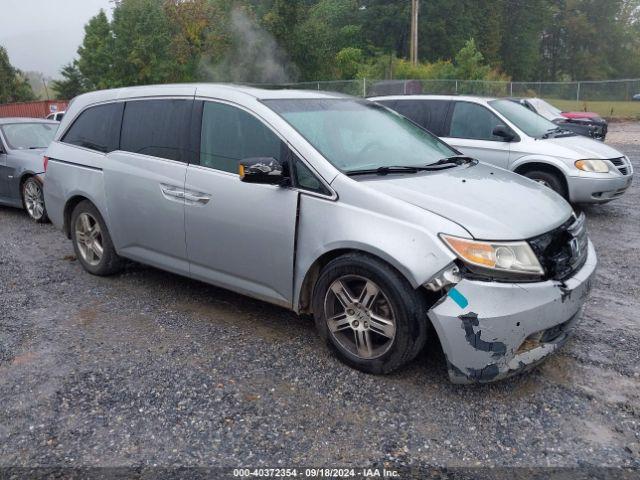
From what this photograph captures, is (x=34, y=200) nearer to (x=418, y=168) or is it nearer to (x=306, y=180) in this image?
(x=306, y=180)

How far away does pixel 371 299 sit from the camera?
3.42 meters

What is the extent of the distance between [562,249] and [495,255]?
614mm

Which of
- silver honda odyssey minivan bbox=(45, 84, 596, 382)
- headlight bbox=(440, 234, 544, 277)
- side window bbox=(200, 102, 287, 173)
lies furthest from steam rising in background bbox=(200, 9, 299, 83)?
headlight bbox=(440, 234, 544, 277)

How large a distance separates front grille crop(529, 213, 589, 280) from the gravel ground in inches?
26.5

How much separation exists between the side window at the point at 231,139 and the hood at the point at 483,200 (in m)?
0.78

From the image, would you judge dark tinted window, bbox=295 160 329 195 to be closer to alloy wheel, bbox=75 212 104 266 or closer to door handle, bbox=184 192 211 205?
door handle, bbox=184 192 211 205

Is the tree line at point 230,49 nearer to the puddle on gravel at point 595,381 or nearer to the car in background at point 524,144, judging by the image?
the car in background at point 524,144

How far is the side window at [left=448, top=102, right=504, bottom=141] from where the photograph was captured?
8.07 metres

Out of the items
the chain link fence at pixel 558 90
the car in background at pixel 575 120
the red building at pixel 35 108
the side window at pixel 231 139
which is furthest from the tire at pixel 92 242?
the red building at pixel 35 108

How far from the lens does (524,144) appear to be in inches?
307

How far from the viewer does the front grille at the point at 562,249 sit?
10.7ft

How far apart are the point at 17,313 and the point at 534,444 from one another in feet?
13.1

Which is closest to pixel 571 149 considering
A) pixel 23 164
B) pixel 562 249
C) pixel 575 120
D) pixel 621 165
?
pixel 621 165

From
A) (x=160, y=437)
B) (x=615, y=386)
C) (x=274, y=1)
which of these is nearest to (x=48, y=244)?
(x=160, y=437)
